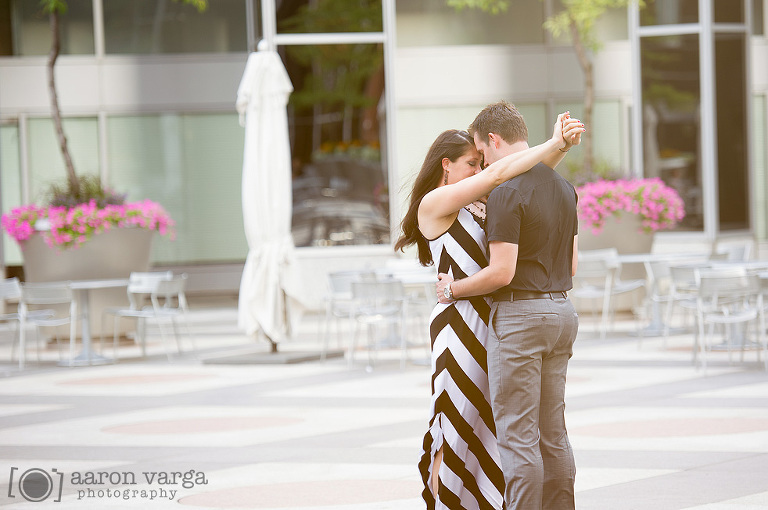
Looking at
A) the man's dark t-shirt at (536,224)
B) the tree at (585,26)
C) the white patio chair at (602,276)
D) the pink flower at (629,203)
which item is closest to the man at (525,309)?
the man's dark t-shirt at (536,224)

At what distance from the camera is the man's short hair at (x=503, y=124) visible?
13.6ft

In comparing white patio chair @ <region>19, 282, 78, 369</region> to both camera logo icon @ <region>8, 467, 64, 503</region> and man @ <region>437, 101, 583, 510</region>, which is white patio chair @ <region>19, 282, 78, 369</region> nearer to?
camera logo icon @ <region>8, 467, 64, 503</region>

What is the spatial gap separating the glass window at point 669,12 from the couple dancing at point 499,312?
46.4 feet

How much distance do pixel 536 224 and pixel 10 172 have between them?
1672 centimetres

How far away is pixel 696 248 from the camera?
17531 millimetres

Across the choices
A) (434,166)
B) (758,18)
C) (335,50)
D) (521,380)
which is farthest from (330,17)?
(521,380)

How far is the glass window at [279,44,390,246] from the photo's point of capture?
710 inches

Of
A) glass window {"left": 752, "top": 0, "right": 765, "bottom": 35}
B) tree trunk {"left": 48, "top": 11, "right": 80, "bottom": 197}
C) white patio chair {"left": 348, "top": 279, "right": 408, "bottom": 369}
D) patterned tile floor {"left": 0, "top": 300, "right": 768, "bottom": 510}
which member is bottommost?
patterned tile floor {"left": 0, "top": 300, "right": 768, "bottom": 510}

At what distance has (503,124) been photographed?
4160mm

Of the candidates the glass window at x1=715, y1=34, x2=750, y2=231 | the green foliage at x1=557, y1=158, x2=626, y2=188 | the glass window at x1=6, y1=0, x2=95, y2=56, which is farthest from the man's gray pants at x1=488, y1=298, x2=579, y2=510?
the glass window at x1=6, y1=0, x2=95, y2=56

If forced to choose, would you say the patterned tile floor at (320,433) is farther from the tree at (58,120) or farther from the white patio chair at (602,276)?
the tree at (58,120)

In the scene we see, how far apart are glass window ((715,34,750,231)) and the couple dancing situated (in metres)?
14.3

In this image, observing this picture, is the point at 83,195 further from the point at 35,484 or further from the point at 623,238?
the point at 35,484

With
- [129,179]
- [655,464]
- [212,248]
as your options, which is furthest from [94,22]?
[655,464]
